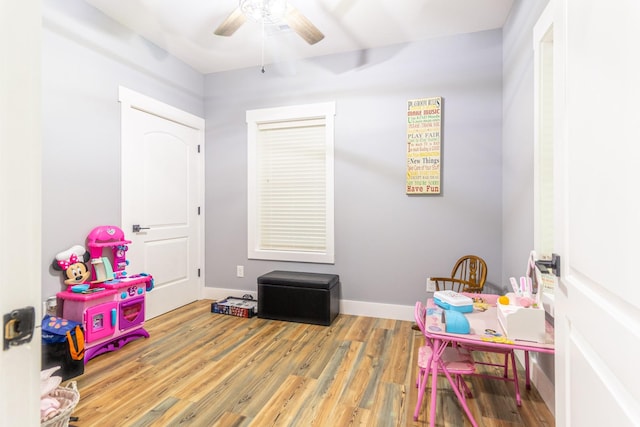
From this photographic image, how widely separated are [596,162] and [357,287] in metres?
2.76

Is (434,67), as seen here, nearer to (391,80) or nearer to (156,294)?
(391,80)

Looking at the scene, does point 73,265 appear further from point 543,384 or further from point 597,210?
point 543,384

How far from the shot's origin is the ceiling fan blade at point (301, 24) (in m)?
2.11

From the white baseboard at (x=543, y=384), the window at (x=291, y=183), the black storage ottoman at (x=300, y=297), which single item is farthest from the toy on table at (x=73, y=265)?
the white baseboard at (x=543, y=384)

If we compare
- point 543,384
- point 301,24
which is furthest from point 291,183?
point 543,384

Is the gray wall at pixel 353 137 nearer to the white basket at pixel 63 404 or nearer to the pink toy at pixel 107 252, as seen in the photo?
the pink toy at pixel 107 252

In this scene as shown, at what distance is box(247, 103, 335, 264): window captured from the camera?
3.48 metres

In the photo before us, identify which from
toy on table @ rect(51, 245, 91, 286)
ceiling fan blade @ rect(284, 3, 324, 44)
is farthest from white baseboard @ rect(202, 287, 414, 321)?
ceiling fan blade @ rect(284, 3, 324, 44)

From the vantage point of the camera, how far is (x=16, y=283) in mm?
542

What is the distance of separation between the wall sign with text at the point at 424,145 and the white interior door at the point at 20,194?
2963mm

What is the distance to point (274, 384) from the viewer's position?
6.78ft

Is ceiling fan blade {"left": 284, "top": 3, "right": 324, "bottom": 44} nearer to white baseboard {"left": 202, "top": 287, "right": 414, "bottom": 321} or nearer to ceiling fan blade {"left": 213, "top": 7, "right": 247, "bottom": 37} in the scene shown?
ceiling fan blade {"left": 213, "top": 7, "right": 247, "bottom": 37}

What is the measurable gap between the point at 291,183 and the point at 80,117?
2.03 metres

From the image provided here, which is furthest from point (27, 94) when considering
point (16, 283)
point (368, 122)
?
point (368, 122)
